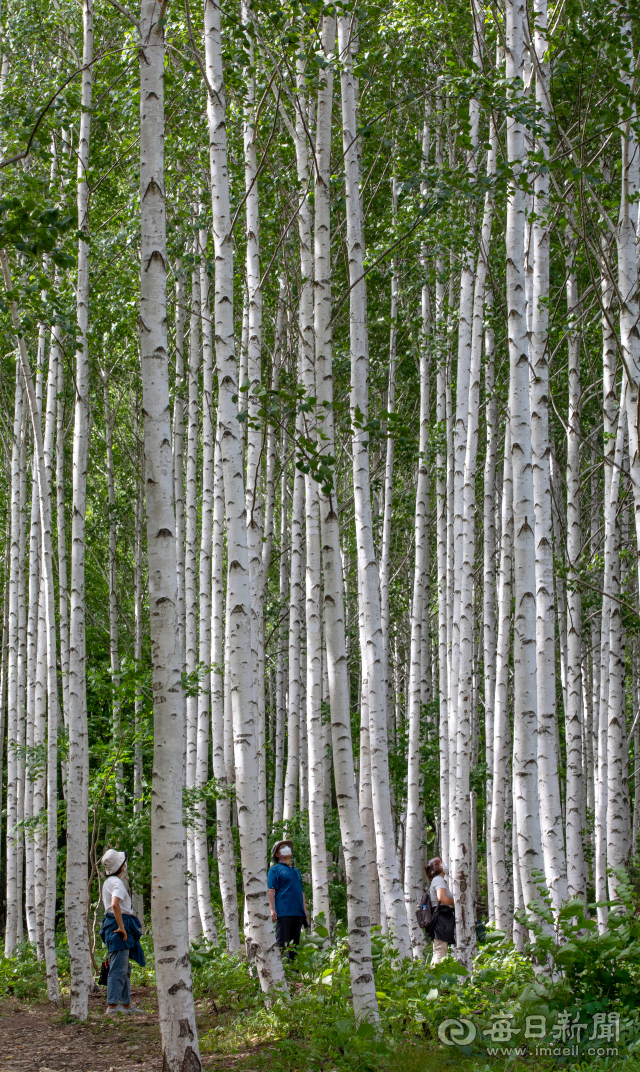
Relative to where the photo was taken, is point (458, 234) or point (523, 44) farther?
point (458, 234)

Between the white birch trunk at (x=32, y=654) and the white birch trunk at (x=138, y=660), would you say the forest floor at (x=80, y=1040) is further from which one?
the white birch trunk at (x=32, y=654)

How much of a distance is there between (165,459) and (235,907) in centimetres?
652

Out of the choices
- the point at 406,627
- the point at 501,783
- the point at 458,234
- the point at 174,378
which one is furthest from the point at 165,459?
the point at 406,627

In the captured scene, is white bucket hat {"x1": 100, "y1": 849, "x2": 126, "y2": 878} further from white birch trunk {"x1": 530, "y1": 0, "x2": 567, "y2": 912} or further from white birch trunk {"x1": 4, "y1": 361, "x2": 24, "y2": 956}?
white birch trunk {"x1": 4, "y1": 361, "x2": 24, "y2": 956}

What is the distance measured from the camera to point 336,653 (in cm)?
484

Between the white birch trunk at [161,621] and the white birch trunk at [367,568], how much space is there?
77.5 inches

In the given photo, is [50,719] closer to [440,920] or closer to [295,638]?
[440,920]

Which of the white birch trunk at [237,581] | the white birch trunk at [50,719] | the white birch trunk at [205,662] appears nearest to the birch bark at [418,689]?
the white birch trunk at [205,662]

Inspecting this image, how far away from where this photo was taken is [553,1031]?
14.6ft

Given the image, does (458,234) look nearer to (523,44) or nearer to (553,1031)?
(523,44)

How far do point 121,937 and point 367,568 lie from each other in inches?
141

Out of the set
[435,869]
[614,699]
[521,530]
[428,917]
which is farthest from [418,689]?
[521,530]

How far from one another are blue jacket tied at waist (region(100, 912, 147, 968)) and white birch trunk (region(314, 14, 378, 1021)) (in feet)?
8.49

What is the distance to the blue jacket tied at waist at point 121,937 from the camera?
6.70m
